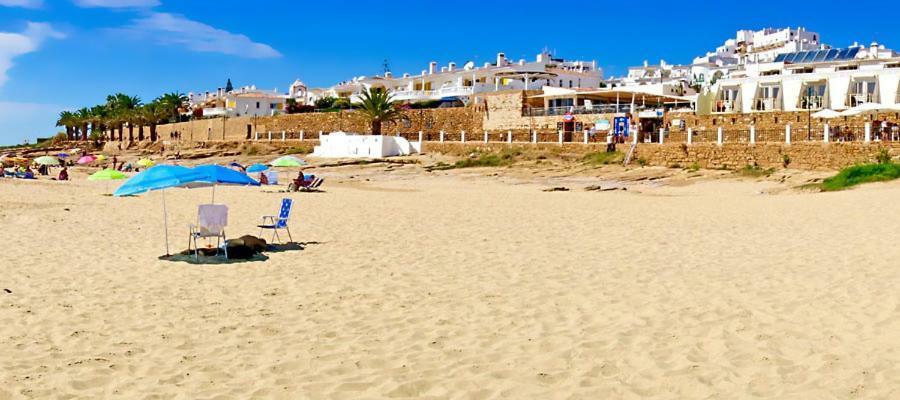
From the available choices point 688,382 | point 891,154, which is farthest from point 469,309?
point 891,154

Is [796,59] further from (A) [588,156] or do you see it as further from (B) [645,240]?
(B) [645,240]

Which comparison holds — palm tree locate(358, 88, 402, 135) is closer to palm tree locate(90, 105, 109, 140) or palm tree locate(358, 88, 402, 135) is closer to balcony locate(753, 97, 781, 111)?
balcony locate(753, 97, 781, 111)

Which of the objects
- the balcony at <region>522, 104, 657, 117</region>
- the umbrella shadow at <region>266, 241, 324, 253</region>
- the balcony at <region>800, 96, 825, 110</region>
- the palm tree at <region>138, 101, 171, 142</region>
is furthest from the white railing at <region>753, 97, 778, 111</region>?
the palm tree at <region>138, 101, 171, 142</region>

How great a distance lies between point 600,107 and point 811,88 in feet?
36.2

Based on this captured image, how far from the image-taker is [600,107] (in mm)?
44844

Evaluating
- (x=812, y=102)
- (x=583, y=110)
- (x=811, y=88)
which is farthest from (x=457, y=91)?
(x=812, y=102)

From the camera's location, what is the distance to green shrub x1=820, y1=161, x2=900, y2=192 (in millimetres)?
22656

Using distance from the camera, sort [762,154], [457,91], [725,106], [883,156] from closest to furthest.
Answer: [883,156] < [762,154] < [725,106] < [457,91]

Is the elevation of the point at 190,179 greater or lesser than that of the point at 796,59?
lesser

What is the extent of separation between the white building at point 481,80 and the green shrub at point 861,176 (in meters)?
33.1

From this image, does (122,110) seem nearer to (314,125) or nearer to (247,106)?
(247,106)

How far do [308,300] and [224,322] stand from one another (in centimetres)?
116

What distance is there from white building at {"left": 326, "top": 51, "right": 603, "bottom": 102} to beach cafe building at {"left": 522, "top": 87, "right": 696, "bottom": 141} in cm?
721

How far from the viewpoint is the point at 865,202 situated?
16891 mm
